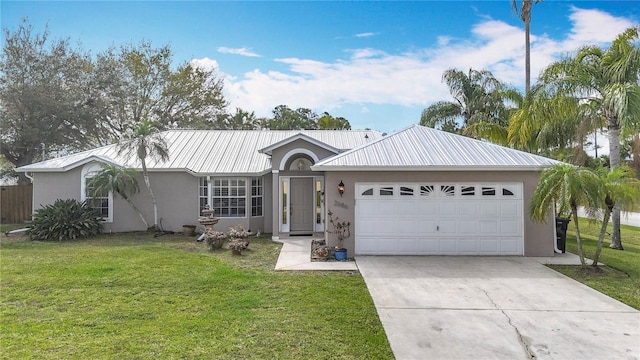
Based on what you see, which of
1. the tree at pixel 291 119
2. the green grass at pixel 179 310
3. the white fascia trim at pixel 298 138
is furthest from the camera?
the tree at pixel 291 119

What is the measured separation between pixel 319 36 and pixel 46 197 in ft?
42.5

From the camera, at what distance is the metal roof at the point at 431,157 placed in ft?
33.8

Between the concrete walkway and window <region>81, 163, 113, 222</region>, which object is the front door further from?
window <region>81, 163, 113, 222</region>

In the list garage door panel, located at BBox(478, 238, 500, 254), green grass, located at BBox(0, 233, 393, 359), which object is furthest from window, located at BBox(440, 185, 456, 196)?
green grass, located at BBox(0, 233, 393, 359)

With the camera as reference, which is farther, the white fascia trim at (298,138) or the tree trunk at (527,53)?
the tree trunk at (527,53)

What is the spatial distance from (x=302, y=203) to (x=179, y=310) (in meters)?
8.53

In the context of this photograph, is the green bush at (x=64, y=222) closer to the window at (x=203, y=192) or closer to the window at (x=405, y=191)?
the window at (x=203, y=192)

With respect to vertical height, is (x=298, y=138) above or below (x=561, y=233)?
above

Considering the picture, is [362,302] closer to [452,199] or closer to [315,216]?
[452,199]

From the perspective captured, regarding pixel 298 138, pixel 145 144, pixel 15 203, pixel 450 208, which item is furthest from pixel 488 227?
pixel 15 203

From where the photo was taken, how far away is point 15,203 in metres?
18.1

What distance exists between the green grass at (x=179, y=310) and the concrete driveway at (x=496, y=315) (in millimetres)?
509

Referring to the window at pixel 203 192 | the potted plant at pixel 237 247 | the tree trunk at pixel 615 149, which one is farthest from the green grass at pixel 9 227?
the tree trunk at pixel 615 149

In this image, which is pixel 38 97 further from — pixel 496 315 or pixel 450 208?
pixel 496 315
